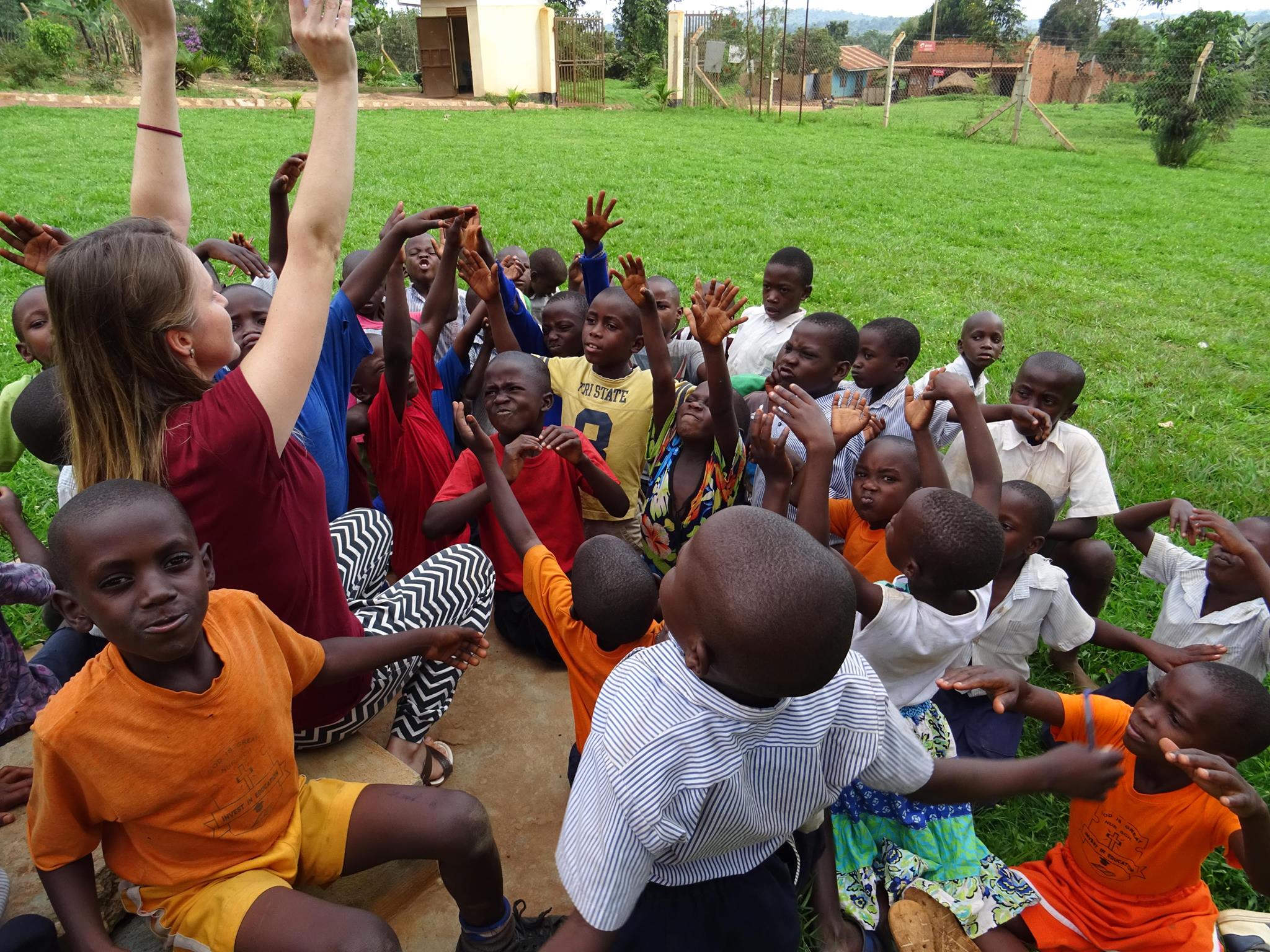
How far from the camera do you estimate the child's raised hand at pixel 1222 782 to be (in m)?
1.60

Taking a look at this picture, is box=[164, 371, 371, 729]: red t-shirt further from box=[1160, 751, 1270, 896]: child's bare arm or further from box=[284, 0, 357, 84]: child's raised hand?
box=[1160, 751, 1270, 896]: child's bare arm

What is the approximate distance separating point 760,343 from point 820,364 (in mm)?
854

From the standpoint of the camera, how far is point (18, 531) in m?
2.42

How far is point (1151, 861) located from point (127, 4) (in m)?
3.31

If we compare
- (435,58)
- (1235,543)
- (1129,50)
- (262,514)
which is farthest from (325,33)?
(1129,50)

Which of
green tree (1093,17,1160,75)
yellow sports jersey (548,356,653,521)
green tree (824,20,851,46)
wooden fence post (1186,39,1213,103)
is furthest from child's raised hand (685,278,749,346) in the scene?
green tree (824,20,851,46)

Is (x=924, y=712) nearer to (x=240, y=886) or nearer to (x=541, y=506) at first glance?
(x=541, y=506)

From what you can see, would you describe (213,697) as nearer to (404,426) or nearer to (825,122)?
(404,426)

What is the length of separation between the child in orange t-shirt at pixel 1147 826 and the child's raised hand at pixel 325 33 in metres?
1.88

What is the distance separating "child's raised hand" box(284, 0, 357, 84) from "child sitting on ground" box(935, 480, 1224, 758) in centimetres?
224

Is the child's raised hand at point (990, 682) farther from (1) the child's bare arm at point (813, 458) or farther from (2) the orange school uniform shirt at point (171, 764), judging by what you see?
(2) the orange school uniform shirt at point (171, 764)

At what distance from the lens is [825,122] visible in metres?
19.3

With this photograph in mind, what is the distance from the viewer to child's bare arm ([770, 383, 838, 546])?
89.0 inches

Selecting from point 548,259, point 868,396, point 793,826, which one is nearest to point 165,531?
point 793,826
